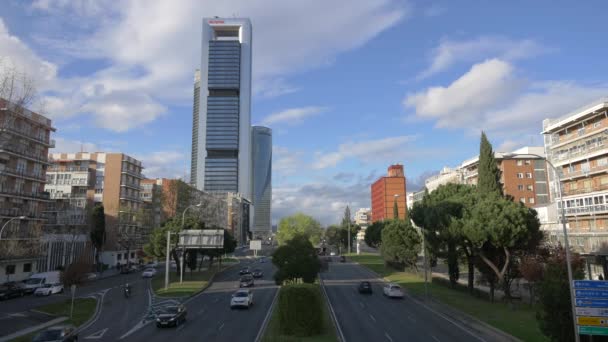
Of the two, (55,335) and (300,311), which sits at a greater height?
(300,311)

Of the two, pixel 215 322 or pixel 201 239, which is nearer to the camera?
pixel 215 322

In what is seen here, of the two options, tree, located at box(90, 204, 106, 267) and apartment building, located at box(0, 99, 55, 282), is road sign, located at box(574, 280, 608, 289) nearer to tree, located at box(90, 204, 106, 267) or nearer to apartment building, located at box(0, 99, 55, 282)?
apartment building, located at box(0, 99, 55, 282)

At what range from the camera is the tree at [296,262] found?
38.3 meters

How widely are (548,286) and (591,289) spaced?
11.8ft

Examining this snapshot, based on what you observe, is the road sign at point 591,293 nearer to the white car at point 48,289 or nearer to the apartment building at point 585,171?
the apartment building at point 585,171

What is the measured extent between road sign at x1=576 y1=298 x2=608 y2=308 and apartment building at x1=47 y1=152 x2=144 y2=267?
84.8 metres

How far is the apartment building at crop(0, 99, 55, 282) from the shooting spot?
2275 inches

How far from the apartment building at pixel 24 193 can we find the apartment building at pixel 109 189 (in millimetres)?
21516

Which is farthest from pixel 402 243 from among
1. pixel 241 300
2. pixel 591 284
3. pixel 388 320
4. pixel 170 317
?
pixel 591 284

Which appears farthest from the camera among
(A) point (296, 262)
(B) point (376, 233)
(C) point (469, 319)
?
(B) point (376, 233)

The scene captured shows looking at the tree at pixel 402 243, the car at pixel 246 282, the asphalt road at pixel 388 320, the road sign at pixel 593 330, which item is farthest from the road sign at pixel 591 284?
the tree at pixel 402 243

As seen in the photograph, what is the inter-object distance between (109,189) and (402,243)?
6599cm

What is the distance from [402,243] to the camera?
66.7 meters

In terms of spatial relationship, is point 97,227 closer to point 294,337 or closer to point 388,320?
point 388,320
